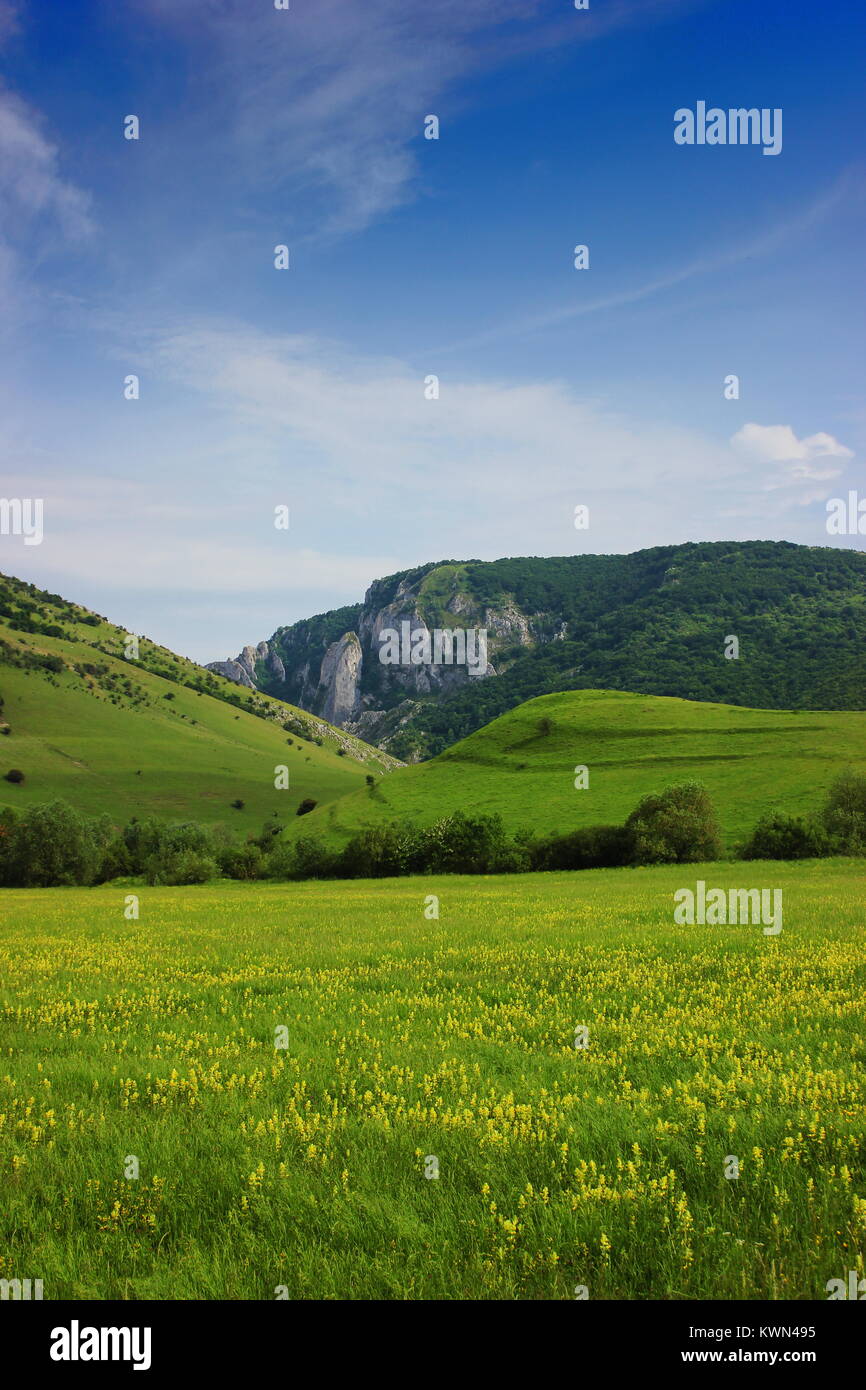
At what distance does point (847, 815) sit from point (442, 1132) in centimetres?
7439

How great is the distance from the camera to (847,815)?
2781 inches

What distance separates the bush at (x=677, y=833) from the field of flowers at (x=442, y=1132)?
5561 cm

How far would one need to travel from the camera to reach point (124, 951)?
21.6 metres

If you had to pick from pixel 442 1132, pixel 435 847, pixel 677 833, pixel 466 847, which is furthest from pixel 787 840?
pixel 442 1132

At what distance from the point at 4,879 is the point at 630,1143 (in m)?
111

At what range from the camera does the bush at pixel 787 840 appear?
6850 cm

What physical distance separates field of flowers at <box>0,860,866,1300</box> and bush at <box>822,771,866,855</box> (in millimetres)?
59061

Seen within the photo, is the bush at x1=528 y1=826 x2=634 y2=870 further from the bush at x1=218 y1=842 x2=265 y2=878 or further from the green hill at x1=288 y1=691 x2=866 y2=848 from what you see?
the bush at x1=218 y1=842 x2=265 y2=878

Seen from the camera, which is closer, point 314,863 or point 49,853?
point 314,863

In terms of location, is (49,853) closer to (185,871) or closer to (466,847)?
(185,871)

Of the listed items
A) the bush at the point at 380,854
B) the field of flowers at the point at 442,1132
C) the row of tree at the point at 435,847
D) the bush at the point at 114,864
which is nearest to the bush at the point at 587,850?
the row of tree at the point at 435,847

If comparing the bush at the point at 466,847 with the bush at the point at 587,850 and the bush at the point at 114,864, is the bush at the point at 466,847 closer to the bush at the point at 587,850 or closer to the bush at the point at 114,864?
the bush at the point at 587,850
